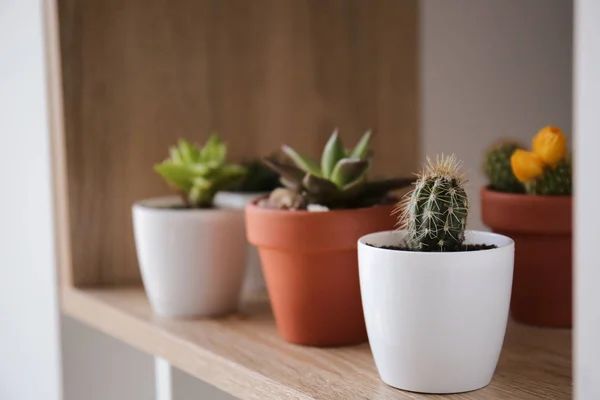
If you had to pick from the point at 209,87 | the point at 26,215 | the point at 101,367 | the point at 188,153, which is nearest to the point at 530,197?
the point at 188,153

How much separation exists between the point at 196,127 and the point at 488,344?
59 cm

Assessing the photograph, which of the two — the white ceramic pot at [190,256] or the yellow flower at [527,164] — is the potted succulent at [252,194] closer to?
the white ceramic pot at [190,256]

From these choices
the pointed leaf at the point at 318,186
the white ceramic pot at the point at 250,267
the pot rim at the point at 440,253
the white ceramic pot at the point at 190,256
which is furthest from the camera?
the white ceramic pot at the point at 250,267

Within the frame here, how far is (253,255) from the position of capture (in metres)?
1.02

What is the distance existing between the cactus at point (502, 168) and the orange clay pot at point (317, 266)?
0.14m

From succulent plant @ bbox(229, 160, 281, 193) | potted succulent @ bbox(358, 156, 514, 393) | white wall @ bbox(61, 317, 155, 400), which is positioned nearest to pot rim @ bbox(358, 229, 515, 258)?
potted succulent @ bbox(358, 156, 514, 393)

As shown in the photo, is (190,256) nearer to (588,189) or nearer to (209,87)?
(209,87)

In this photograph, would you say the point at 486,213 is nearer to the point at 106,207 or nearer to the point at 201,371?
the point at 201,371

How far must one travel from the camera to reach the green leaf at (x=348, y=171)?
73 centimetres

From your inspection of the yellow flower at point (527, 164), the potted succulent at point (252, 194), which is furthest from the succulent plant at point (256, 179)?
the yellow flower at point (527, 164)

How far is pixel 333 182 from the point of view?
0.74m

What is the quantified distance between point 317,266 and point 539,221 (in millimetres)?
217

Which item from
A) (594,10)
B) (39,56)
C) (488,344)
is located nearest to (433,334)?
(488,344)

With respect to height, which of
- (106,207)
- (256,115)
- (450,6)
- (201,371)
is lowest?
(201,371)
